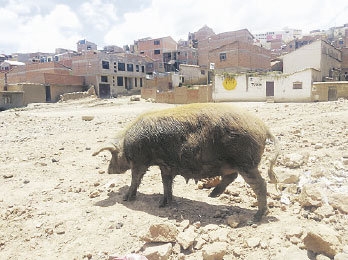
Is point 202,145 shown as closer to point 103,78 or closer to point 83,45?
point 103,78

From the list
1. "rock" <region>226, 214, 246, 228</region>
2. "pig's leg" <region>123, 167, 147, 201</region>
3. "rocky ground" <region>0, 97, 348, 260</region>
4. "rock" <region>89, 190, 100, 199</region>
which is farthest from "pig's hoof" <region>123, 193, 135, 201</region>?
"rock" <region>226, 214, 246, 228</region>

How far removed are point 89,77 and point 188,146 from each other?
42100 mm

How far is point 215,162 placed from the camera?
4605 mm

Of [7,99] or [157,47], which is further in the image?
[157,47]

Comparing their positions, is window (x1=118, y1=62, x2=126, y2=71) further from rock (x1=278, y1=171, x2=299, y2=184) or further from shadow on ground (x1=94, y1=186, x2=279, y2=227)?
rock (x1=278, y1=171, x2=299, y2=184)

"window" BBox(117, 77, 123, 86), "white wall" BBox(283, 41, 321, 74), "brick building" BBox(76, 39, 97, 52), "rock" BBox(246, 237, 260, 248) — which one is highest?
Answer: "brick building" BBox(76, 39, 97, 52)

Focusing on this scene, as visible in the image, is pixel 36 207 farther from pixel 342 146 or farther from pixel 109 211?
Result: pixel 342 146

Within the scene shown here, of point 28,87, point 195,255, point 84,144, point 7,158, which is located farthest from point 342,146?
point 28,87

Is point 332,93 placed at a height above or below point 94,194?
above

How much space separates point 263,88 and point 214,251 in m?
25.5

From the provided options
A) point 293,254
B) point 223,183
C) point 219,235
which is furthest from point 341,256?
point 223,183

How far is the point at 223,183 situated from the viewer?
522 centimetres

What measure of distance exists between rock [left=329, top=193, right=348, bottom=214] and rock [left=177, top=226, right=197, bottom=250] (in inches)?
81.3

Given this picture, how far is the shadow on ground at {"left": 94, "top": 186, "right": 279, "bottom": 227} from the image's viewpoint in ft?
14.8
